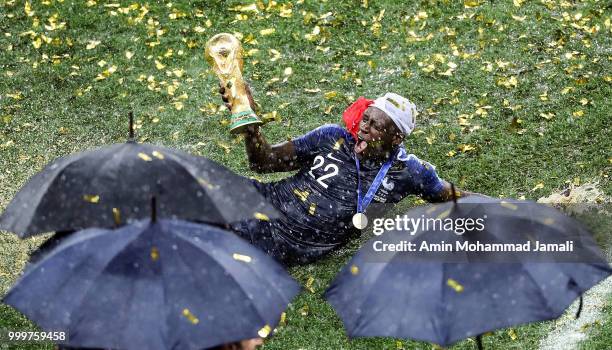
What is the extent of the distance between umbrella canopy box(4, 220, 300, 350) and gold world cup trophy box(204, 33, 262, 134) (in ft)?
8.08

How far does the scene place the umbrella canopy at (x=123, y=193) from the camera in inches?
175

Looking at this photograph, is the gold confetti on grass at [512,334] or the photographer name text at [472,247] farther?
the gold confetti on grass at [512,334]

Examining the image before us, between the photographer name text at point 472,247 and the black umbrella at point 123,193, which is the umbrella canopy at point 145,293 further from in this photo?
the photographer name text at point 472,247

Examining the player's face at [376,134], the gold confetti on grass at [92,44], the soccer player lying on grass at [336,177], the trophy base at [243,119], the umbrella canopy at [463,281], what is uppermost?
the umbrella canopy at [463,281]

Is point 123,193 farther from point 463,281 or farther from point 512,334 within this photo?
point 512,334

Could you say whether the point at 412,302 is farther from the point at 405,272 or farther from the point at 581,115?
the point at 581,115

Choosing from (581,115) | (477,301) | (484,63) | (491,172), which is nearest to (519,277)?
(477,301)

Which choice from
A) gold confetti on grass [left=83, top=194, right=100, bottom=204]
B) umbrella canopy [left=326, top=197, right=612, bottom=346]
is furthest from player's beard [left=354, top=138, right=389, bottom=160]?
gold confetti on grass [left=83, top=194, right=100, bottom=204]

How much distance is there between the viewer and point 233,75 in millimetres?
6496

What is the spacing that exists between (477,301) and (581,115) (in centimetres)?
535

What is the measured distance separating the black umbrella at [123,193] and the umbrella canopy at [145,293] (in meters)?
0.38

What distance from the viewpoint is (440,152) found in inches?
339

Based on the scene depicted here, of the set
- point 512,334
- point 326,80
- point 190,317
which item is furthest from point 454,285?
point 326,80

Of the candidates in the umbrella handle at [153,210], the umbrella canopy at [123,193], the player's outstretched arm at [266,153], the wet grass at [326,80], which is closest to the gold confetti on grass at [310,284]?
the wet grass at [326,80]
